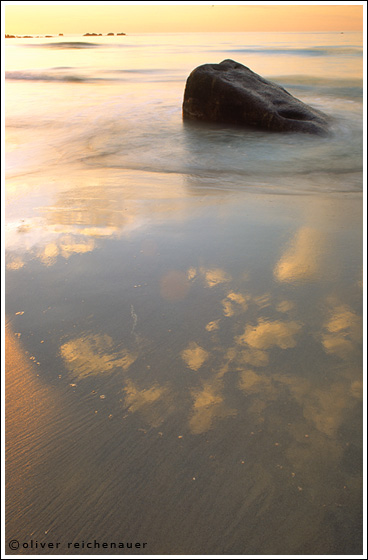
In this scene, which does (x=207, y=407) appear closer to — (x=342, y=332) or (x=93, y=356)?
(x=93, y=356)

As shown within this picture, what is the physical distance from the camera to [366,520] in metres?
1.43

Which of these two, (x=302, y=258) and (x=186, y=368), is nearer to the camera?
(x=186, y=368)

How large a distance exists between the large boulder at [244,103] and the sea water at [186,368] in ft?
10.4

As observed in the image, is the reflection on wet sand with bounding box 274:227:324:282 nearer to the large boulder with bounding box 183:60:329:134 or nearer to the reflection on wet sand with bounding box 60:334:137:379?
the reflection on wet sand with bounding box 60:334:137:379

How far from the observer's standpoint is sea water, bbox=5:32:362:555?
57.4 inches

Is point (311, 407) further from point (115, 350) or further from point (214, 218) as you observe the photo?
point (214, 218)

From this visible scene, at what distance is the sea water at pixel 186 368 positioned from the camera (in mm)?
1458

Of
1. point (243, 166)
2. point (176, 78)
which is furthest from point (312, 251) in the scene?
point (176, 78)

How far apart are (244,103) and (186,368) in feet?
22.4

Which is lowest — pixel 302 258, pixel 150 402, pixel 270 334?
pixel 150 402

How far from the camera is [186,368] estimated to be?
205 centimetres

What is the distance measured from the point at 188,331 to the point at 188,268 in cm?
71

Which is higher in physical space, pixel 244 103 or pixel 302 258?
pixel 244 103

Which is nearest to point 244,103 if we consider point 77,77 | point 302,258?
point 302,258
